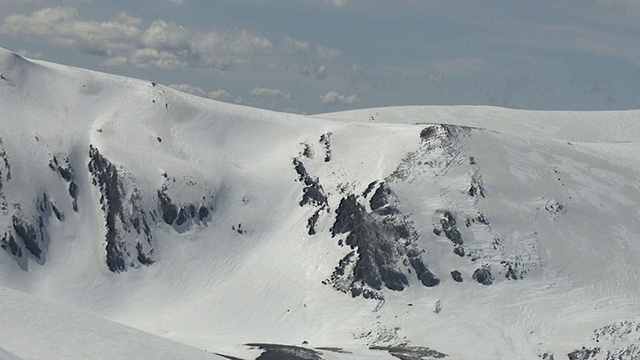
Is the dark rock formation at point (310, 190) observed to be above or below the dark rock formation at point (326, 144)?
below

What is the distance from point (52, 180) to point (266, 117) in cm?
4269

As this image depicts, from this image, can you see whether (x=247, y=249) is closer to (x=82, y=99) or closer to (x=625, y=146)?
(x=82, y=99)

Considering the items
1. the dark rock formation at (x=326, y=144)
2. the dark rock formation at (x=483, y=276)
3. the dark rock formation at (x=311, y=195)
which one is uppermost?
the dark rock formation at (x=326, y=144)

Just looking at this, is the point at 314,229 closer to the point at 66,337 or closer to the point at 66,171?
the point at 66,171

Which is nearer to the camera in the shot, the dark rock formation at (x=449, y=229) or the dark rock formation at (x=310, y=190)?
the dark rock formation at (x=449, y=229)

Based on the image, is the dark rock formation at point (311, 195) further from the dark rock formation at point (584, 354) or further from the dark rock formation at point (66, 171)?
the dark rock formation at point (584, 354)

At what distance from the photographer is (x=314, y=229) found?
423ft

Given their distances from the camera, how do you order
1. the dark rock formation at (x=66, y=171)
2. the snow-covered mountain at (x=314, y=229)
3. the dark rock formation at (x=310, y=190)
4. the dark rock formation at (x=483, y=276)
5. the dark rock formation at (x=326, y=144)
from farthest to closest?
1. the dark rock formation at (x=326, y=144)
2. the dark rock formation at (x=310, y=190)
3. the dark rock formation at (x=66, y=171)
4. the dark rock formation at (x=483, y=276)
5. the snow-covered mountain at (x=314, y=229)

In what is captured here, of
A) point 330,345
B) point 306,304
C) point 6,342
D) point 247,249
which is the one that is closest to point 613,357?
point 330,345

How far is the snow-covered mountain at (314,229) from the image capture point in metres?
111

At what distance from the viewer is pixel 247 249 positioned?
431 feet

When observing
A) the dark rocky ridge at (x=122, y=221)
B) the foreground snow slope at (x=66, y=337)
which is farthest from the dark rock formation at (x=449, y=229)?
the foreground snow slope at (x=66, y=337)

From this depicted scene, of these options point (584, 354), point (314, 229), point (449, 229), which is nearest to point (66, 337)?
point (584, 354)

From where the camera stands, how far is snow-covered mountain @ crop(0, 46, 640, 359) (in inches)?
4360
